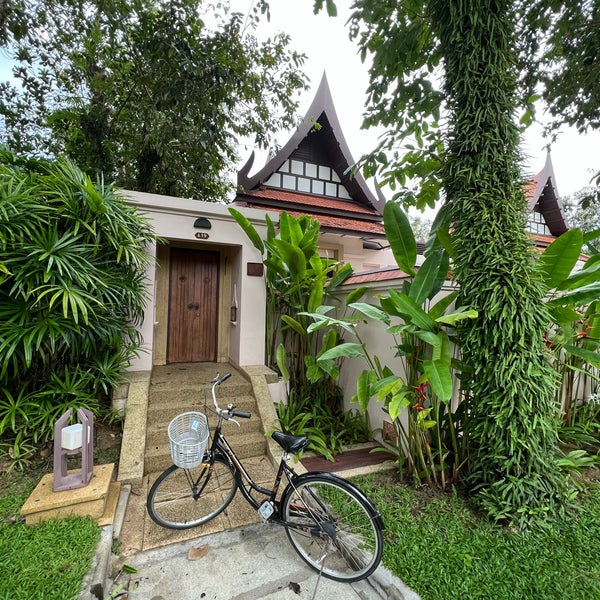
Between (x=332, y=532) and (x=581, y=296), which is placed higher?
(x=581, y=296)

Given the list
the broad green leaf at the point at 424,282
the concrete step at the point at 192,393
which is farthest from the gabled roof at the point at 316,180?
the broad green leaf at the point at 424,282

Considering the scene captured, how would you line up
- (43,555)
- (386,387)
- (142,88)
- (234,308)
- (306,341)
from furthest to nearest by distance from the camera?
(142,88), (234,308), (306,341), (386,387), (43,555)

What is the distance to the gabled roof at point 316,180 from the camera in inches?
337

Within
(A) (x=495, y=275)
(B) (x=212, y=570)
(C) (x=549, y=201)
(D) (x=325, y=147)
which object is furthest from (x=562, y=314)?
(C) (x=549, y=201)

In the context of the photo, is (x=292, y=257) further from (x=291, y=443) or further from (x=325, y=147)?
(x=325, y=147)

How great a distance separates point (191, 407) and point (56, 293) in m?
2.08

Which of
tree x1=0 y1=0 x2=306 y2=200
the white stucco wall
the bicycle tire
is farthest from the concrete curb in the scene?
tree x1=0 y1=0 x2=306 y2=200

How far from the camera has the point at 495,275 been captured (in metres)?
2.68

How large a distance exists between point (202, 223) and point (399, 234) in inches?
134

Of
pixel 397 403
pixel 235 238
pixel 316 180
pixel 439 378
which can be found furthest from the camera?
pixel 316 180

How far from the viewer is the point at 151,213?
16.1 ft

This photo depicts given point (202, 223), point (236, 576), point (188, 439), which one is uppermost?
point (202, 223)

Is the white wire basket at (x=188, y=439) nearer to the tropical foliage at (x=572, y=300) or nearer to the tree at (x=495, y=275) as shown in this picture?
the tree at (x=495, y=275)

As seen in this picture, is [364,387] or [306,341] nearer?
[364,387]
